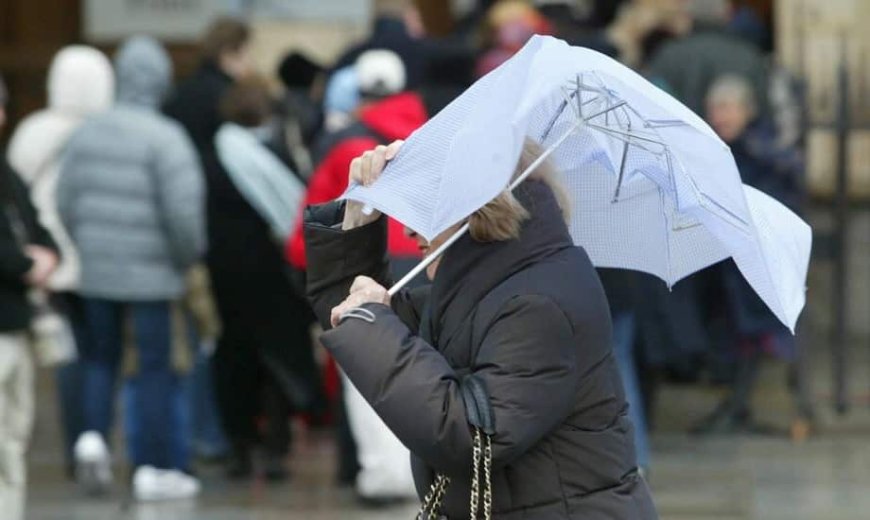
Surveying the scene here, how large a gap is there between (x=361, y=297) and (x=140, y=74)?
4.89 meters

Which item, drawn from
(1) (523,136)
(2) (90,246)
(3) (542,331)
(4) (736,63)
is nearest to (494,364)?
(3) (542,331)

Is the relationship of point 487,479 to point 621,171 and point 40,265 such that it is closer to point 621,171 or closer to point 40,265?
point 621,171

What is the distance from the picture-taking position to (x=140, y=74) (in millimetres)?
8453

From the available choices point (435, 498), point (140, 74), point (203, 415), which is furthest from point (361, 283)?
point (203, 415)

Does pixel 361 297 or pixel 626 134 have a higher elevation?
pixel 626 134

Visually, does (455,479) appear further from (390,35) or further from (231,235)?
(390,35)

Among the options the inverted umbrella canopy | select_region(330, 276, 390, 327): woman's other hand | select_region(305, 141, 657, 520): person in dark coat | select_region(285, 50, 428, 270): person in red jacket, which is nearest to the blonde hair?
select_region(305, 141, 657, 520): person in dark coat

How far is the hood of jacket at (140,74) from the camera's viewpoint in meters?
8.46

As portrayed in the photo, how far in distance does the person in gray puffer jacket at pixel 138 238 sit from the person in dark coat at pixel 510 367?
14.8ft

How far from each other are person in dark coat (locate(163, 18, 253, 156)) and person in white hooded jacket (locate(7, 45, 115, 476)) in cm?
61

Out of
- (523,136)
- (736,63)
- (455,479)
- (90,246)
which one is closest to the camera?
(523,136)

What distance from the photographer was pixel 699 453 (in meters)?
9.44

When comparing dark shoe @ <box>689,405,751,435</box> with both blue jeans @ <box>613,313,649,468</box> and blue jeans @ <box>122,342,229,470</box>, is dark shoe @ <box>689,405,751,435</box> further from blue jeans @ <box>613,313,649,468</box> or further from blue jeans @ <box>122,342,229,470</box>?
blue jeans @ <box>122,342,229,470</box>

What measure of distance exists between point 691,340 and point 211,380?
2.31 metres
